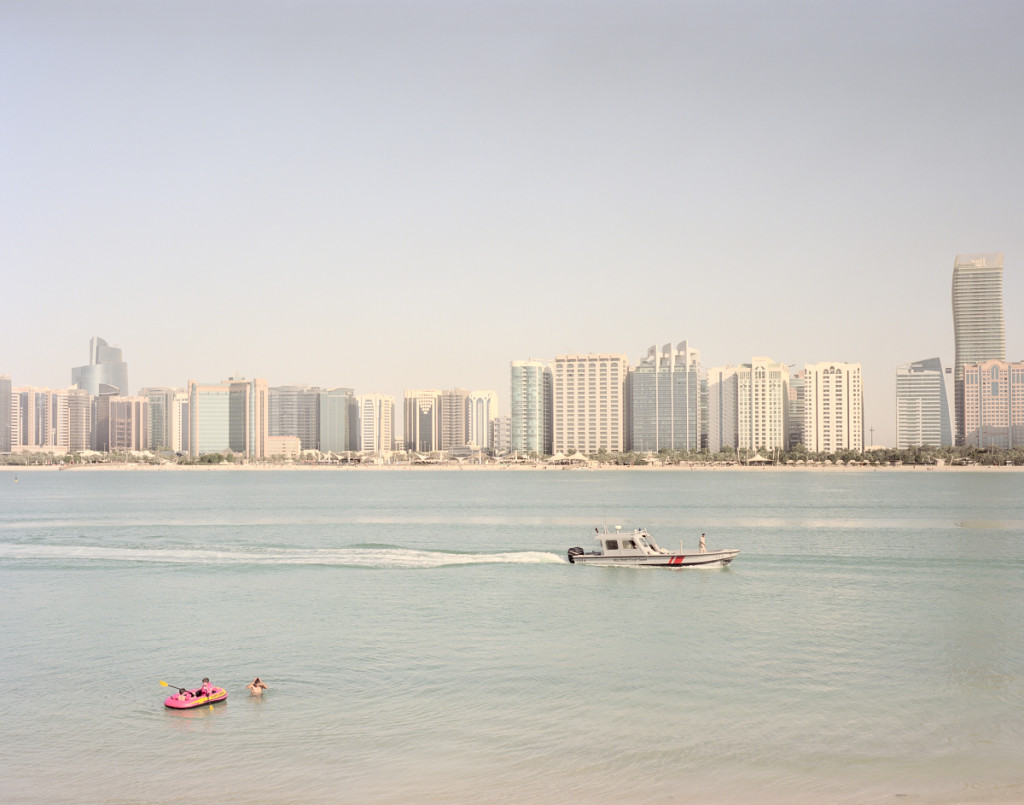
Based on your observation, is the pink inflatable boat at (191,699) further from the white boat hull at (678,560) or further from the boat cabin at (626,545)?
the white boat hull at (678,560)

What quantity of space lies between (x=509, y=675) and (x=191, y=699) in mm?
7231

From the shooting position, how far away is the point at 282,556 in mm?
45219

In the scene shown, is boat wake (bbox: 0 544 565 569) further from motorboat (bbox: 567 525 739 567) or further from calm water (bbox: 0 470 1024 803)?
motorboat (bbox: 567 525 739 567)

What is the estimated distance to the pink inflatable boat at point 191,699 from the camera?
60.3 feet

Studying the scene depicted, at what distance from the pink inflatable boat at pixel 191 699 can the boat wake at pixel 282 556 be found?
882 inches

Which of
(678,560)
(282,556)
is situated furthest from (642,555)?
(282,556)

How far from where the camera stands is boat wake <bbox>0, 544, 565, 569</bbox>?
4269 centimetres

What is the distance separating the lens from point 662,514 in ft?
247

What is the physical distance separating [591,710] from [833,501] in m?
81.1

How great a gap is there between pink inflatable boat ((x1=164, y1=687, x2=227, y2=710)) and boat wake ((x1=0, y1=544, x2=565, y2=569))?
73.5 ft

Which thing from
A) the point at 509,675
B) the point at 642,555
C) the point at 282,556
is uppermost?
the point at 642,555

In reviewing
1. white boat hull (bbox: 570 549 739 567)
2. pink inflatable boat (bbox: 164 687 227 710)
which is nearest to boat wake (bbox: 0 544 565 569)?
white boat hull (bbox: 570 549 739 567)

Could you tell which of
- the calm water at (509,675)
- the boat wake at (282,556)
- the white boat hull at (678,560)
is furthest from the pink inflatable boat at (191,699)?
the white boat hull at (678,560)

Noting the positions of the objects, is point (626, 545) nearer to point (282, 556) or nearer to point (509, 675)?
point (282, 556)
